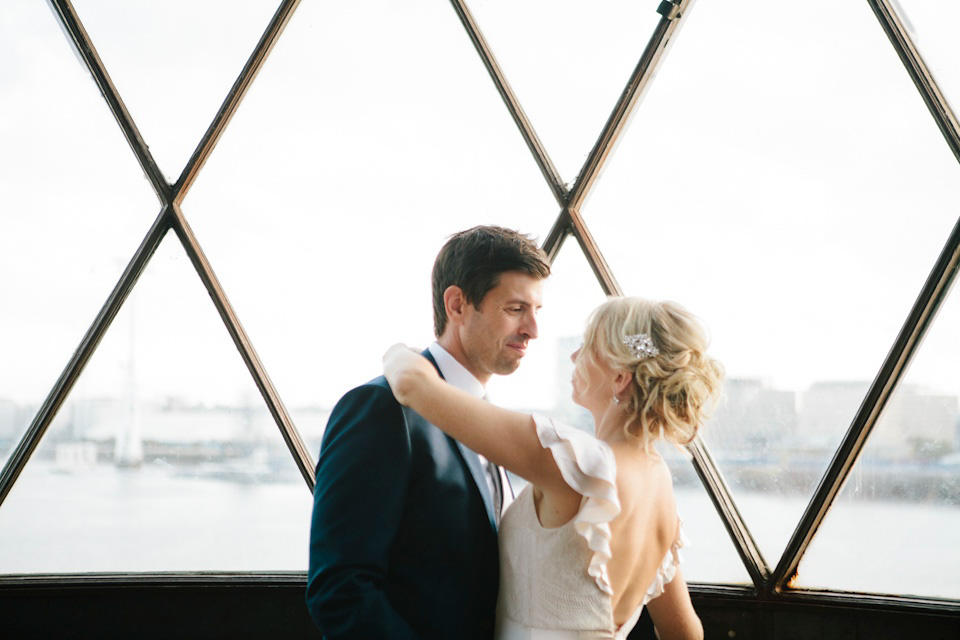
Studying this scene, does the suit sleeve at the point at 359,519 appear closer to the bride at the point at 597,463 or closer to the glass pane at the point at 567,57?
the bride at the point at 597,463

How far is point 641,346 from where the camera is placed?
2125 mm

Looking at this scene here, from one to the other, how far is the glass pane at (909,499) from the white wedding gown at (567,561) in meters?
1.65

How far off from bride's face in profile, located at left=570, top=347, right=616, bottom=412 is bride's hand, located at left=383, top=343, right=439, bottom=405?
498 mm

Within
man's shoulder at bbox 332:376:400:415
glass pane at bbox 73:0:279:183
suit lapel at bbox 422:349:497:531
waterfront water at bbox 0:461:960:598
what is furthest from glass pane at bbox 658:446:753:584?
glass pane at bbox 73:0:279:183

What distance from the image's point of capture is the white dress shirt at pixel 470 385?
7.27 feet

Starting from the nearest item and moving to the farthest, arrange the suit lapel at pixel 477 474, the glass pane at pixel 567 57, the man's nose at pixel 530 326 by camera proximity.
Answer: the suit lapel at pixel 477 474, the man's nose at pixel 530 326, the glass pane at pixel 567 57

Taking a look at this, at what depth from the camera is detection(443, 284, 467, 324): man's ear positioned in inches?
89.8

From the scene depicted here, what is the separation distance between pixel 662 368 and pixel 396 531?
2.91ft

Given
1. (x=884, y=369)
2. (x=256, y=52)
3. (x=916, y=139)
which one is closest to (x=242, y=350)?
(x=256, y=52)

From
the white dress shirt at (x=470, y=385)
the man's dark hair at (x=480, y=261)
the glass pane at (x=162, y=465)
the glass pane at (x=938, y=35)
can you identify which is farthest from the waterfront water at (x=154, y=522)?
the glass pane at (x=938, y=35)

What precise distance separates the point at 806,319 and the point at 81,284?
3435 mm

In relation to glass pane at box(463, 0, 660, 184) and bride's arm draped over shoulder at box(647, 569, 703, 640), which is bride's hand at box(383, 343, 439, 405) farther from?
glass pane at box(463, 0, 660, 184)

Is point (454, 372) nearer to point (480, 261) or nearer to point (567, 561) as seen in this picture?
point (480, 261)

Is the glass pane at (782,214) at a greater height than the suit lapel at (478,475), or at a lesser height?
greater
